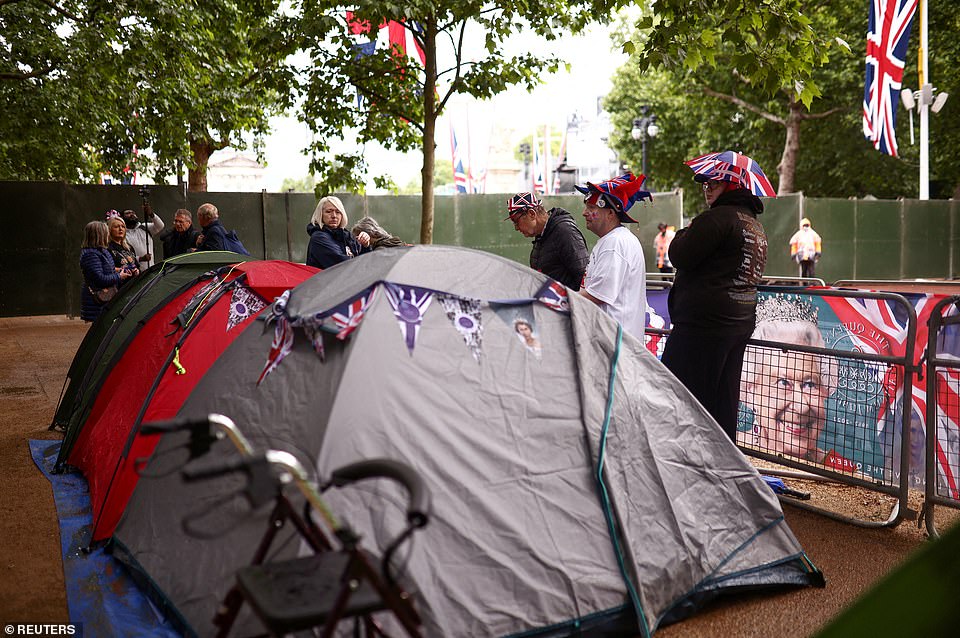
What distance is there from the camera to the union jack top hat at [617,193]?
5.04 m

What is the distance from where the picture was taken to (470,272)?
12.2 feet

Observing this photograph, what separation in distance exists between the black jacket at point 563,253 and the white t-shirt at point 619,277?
0.82 m

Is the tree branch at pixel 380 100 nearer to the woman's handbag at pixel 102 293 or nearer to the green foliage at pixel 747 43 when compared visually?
the woman's handbag at pixel 102 293

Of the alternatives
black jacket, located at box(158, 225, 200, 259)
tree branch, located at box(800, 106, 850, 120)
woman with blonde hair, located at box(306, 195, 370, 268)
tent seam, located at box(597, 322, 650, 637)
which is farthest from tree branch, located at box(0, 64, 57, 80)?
tree branch, located at box(800, 106, 850, 120)

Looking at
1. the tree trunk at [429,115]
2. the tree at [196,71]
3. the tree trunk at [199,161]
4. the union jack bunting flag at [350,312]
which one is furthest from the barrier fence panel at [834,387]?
the tree trunk at [199,161]

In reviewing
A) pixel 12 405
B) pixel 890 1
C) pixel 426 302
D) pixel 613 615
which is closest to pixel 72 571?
pixel 426 302

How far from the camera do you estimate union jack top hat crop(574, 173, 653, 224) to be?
16.5 ft

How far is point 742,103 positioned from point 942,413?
80.2ft

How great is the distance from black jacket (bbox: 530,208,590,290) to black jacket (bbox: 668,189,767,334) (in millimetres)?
1121

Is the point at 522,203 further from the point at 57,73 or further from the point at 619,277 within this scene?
the point at 57,73

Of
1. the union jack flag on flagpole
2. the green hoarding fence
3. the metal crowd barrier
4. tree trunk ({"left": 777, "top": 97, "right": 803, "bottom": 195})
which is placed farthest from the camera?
the union jack flag on flagpole

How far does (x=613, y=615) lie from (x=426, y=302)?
147 centimetres

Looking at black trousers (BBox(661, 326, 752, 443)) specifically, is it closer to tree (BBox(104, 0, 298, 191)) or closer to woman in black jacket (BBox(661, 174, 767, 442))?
woman in black jacket (BBox(661, 174, 767, 442))

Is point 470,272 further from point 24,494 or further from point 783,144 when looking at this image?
point 783,144
